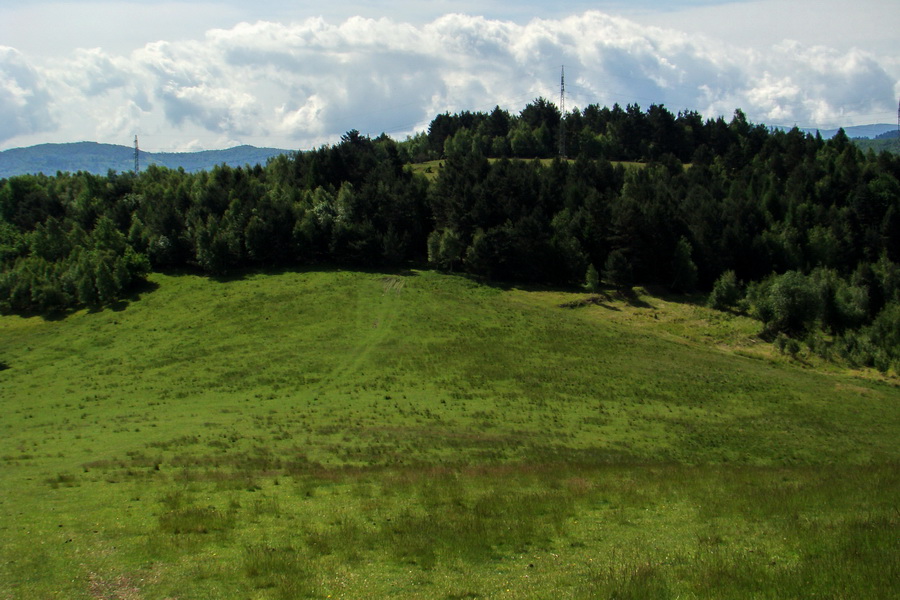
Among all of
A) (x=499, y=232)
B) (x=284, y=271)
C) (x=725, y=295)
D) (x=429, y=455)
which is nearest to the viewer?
(x=429, y=455)

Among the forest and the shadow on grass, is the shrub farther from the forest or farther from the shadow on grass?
the shadow on grass

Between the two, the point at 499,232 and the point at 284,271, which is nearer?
the point at 499,232

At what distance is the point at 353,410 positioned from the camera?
36750 mm

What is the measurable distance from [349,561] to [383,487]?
7163 mm

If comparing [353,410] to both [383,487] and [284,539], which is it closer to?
[383,487]

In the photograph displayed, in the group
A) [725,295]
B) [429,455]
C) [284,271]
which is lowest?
[429,455]

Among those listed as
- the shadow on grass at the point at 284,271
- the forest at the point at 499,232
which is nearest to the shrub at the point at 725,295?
the forest at the point at 499,232

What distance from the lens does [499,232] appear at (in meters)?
77.4

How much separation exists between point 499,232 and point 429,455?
5347cm

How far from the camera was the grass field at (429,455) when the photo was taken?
1291 centimetres

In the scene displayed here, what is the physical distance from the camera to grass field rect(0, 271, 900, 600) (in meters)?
12.9

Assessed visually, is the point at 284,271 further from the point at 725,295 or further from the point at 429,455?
the point at 725,295

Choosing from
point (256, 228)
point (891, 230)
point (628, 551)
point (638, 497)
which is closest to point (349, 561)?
point (628, 551)

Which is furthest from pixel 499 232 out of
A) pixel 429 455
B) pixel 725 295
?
pixel 429 455
